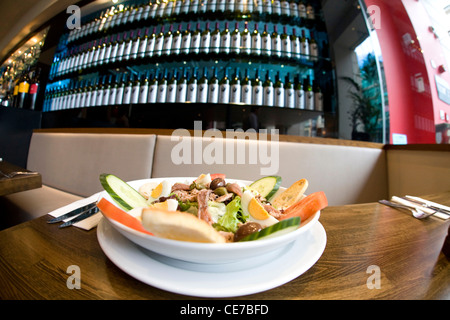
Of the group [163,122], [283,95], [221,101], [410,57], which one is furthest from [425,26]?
[163,122]

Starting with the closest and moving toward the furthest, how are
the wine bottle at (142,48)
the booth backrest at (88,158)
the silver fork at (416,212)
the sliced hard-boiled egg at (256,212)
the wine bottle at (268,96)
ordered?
the sliced hard-boiled egg at (256,212), the silver fork at (416,212), the booth backrest at (88,158), the wine bottle at (268,96), the wine bottle at (142,48)

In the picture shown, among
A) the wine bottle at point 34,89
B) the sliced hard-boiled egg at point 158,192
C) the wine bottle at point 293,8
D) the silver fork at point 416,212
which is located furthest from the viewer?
the wine bottle at point 34,89

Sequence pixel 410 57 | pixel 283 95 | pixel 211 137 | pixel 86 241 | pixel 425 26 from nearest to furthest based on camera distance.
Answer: pixel 86 241
pixel 211 137
pixel 283 95
pixel 410 57
pixel 425 26

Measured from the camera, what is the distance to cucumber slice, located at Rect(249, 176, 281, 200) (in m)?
0.61

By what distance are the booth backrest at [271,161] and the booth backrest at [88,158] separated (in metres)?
0.14

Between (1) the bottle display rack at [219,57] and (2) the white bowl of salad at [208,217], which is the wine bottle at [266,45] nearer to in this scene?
(1) the bottle display rack at [219,57]

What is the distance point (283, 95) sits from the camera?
6.91ft

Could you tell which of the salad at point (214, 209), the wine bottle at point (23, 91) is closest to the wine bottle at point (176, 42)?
the salad at point (214, 209)

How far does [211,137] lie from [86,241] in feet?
4.22

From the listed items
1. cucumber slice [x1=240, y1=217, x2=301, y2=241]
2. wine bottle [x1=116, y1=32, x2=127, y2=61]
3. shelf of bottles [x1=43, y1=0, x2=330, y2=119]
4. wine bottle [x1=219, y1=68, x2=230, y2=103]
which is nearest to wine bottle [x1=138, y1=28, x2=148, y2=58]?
shelf of bottles [x1=43, y1=0, x2=330, y2=119]

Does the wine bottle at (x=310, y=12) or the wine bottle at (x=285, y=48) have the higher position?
the wine bottle at (x=310, y=12)

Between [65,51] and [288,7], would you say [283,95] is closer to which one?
[288,7]

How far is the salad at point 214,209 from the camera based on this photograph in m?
0.26

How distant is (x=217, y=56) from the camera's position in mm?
2227
